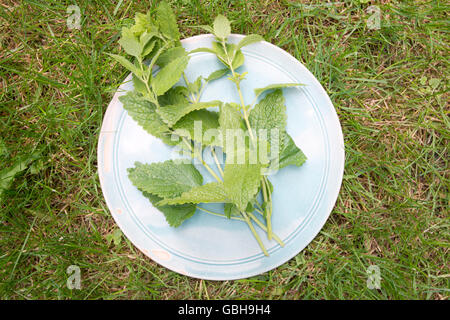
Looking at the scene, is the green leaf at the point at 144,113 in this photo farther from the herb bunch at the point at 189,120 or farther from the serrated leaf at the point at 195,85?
the serrated leaf at the point at 195,85

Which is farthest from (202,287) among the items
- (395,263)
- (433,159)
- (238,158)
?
(433,159)

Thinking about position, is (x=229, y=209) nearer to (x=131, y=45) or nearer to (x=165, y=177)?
(x=165, y=177)

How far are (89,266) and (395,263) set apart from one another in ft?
2.86

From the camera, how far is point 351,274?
947mm

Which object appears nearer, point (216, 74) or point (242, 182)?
point (242, 182)

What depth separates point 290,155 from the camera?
0.90m

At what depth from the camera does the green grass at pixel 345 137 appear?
3.13ft

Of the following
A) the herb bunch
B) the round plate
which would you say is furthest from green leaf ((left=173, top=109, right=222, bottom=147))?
the round plate

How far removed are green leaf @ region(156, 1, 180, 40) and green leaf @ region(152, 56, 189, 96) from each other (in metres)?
0.12

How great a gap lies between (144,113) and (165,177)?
19cm

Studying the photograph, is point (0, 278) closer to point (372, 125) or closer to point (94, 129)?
point (94, 129)

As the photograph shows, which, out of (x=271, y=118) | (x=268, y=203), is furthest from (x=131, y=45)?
(x=268, y=203)

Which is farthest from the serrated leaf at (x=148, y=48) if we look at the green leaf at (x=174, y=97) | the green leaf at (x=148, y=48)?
the green leaf at (x=174, y=97)

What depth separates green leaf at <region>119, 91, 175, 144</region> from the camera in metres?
0.90
